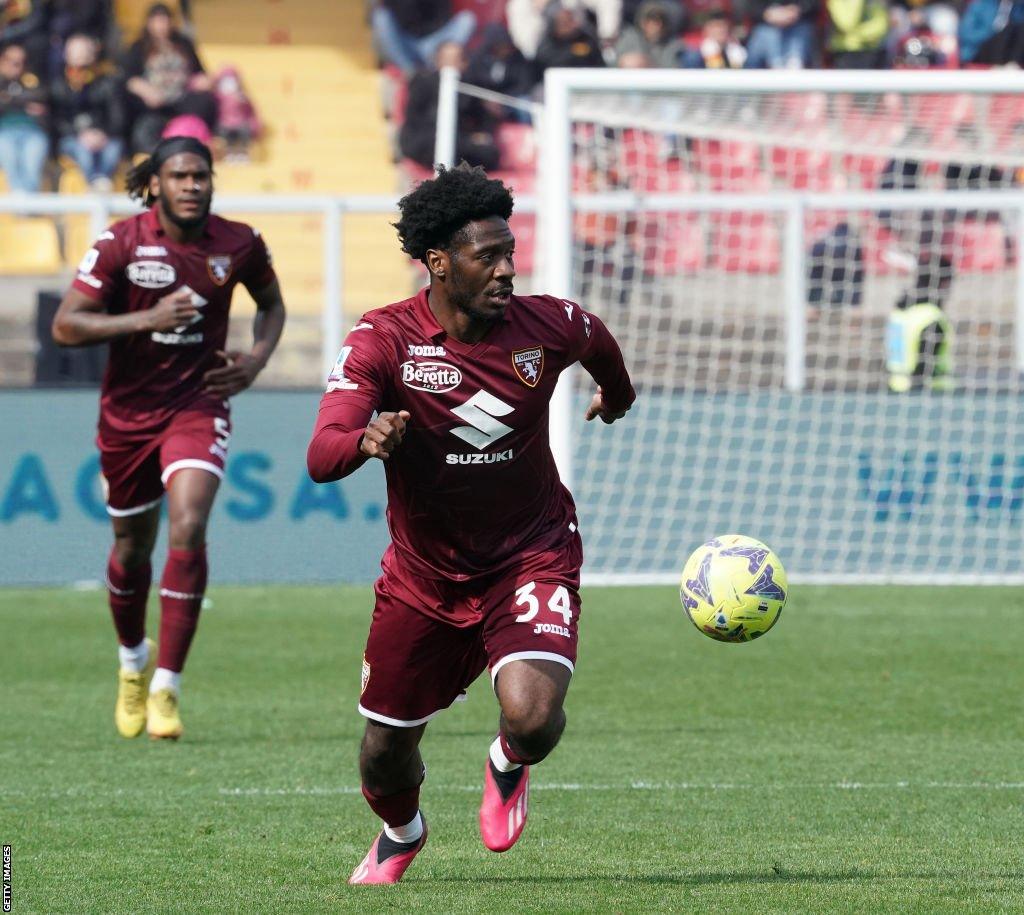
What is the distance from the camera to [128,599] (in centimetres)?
884

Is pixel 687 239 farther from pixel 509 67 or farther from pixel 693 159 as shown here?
pixel 509 67

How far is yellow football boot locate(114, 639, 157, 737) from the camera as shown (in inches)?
332

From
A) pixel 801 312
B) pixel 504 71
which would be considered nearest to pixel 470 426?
pixel 801 312

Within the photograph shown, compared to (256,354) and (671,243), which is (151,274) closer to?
(256,354)

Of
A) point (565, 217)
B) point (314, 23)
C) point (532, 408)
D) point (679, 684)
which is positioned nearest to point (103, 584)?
point (565, 217)

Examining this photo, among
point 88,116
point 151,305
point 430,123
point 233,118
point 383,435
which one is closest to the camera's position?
point 383,435

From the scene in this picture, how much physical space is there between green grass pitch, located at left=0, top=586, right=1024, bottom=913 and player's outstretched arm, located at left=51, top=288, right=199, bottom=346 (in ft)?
5.73

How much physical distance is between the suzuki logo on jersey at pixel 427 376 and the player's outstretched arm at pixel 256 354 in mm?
3324

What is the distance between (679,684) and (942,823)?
3456 millimetres

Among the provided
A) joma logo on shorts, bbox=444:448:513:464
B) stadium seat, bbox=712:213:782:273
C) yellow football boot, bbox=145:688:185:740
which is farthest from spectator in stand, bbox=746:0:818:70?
joma logo on shorts, bbox=444:448:513:464

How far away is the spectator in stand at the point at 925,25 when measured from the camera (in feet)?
67.1

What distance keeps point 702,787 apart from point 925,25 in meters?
15.2

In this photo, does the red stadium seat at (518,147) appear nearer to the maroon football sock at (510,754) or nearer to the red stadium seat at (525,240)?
the red stadium seat at (525,240)

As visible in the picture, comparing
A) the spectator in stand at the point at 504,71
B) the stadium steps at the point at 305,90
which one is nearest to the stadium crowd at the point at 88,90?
the stadium steps at the point at 305,90
